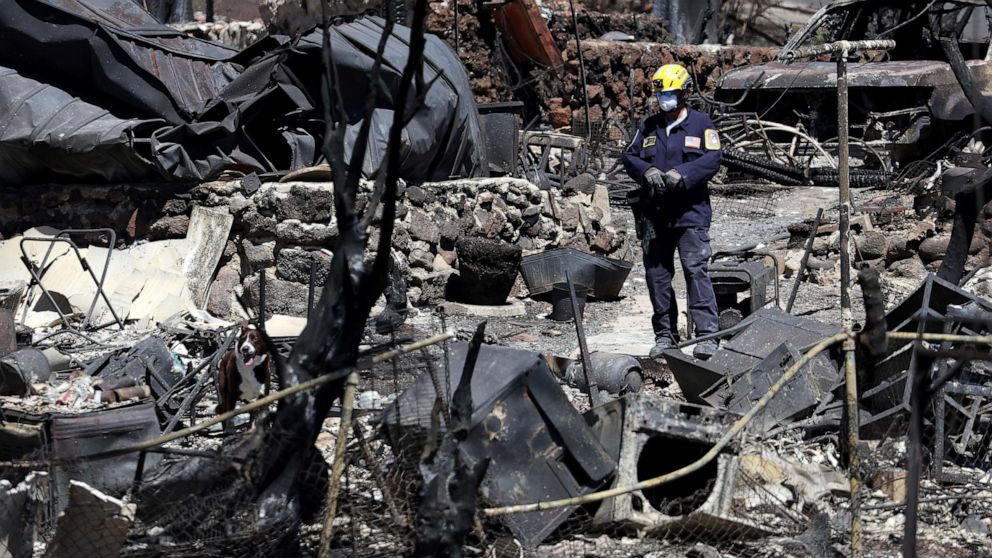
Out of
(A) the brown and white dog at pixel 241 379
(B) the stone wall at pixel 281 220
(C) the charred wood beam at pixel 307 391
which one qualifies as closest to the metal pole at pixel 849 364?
(C) the charred wood beam at pixel 307 391

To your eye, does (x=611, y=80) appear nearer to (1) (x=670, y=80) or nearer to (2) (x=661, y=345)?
(1) (x=670, y=80)

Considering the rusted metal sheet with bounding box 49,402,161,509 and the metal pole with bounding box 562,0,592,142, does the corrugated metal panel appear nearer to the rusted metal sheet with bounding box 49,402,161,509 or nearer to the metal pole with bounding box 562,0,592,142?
the rusted metal sheet with bounding box 49,402,161,509

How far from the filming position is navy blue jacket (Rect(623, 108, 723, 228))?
23.4ft

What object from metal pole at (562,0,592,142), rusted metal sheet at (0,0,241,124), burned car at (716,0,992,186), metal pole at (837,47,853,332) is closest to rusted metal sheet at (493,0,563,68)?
metal pole at (562,0,592,142)

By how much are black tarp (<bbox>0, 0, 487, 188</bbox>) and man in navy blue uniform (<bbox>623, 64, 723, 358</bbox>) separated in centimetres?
213

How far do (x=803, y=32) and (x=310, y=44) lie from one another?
9435 millimetres

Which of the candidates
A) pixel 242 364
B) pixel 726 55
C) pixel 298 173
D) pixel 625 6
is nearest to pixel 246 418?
pixel 242 364

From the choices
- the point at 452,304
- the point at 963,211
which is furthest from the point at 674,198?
the point at 452,304

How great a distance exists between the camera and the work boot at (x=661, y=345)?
22.7 feet

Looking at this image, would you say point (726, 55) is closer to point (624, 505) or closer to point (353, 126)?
point (353, 126)

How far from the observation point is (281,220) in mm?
8531

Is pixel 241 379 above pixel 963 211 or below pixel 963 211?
below

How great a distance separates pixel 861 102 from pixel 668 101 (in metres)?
9.47

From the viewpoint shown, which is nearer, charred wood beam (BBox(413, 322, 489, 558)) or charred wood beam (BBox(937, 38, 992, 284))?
charred wood beam (BBox(413, 322, 489, 558))
